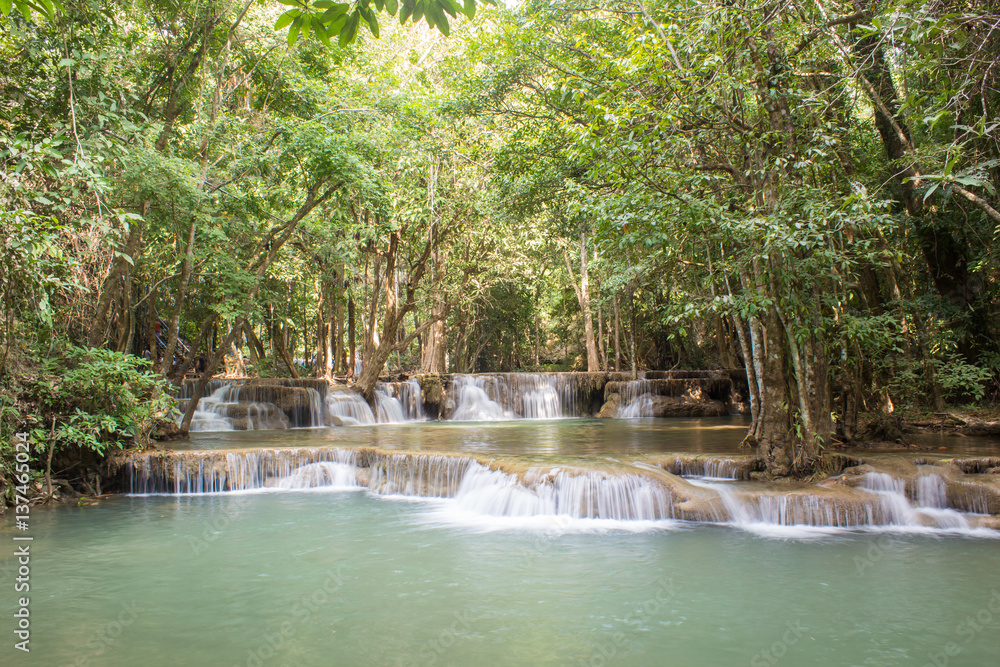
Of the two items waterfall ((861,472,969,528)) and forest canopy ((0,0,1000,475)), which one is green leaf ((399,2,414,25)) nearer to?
forest canopy ((0,0,1000,475))

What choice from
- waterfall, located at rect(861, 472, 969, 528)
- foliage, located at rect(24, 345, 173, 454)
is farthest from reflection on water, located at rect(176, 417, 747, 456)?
waterfall, located at rect(861, 472, 969, 528)

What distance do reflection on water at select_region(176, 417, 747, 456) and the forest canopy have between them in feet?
6.16

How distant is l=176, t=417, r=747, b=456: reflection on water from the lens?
453 inches

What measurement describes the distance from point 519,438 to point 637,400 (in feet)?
27.5

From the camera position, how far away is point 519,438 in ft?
45.3

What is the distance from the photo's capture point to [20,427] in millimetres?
8445

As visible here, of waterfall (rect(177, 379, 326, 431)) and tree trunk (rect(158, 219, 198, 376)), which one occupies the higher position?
tree trunk (rect(158, 219, 198, 376))

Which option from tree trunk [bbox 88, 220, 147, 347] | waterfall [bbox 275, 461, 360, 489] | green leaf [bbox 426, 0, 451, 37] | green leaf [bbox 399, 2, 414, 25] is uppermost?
tree trunk [bbox 88, 220, 147, 347]

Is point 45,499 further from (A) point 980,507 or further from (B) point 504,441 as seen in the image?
(A) point 980,507

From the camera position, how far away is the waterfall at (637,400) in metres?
20.9

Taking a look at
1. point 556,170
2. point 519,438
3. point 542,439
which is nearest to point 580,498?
point 542,439

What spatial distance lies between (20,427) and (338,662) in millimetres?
6653

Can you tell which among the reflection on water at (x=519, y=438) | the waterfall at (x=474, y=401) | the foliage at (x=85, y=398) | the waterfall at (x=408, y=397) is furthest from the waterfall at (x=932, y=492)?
the waterfall at (x=408, y=397)

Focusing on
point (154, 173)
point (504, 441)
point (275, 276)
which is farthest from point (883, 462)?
point (275, 276)
